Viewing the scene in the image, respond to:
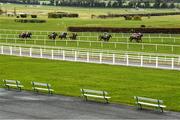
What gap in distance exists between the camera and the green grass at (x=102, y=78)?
103 feet

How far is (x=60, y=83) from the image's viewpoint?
120 ft

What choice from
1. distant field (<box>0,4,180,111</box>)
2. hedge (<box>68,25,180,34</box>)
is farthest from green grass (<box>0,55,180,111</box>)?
hedge (<box>68,25,180,34</box>)

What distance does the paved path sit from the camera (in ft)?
82.5

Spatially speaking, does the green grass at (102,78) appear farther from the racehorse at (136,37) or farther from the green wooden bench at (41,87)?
the racehorse at (136,37)

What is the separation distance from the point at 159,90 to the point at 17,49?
25.6 m

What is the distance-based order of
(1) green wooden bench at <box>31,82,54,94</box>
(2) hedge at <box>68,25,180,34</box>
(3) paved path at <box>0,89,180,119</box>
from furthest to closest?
1. (2) hedge at <box>68,25,180,34</box>
2. (1) green wooden bench at <box>31,82,54,94</box>
3. (3) paved path at <box>0,89,180,119</box>

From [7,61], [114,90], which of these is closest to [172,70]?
[114,90]

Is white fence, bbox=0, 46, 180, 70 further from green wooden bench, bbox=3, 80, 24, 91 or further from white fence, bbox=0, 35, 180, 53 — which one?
green wooden bench, bbox=3, 80, 24, 91

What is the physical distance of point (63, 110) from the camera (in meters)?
26.7

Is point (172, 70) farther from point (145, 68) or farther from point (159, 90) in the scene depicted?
point (159, 90)

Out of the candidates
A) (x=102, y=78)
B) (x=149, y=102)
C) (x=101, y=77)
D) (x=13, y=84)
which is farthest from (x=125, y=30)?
(x=149, y=102)

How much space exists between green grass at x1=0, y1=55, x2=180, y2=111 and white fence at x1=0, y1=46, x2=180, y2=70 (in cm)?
106

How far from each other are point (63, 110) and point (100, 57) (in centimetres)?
1887

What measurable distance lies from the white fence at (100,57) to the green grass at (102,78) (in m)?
1.06
